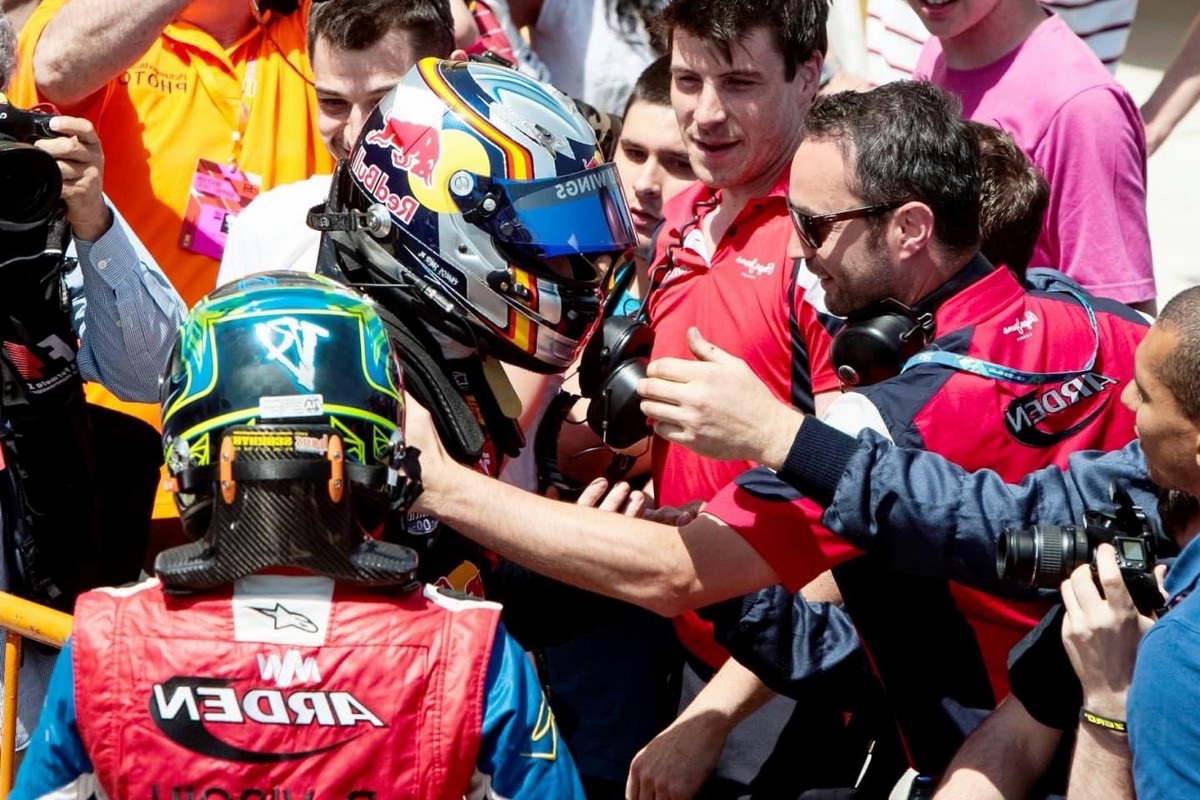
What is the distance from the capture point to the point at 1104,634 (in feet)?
8.79

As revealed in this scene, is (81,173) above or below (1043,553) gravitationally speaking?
above

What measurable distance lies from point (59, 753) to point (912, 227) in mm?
2031

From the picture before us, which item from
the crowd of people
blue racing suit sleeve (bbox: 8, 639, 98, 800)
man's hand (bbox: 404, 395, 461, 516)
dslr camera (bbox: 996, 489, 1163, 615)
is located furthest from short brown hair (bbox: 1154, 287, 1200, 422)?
blue racing suit sleeve (bbox: 8, 639, 98, 800)

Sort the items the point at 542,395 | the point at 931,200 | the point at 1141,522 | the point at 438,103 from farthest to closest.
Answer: the point at 542,395 → the point at 931,200 → the point at 438,103 → the point at 1141,522

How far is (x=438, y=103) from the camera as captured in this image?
3.10 metres

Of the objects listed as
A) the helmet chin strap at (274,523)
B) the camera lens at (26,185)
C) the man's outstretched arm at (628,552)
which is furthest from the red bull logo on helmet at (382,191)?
the helmet chin strap at (274,523)

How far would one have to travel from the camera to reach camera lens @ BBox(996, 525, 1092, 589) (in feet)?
9.08

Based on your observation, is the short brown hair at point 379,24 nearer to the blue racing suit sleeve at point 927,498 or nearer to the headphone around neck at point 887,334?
the headphone around neck at point 887,334

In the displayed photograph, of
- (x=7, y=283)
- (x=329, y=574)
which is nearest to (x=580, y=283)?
(x=329, y=574)

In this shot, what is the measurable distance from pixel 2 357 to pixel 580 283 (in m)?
1.35

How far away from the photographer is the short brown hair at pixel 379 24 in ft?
13.8

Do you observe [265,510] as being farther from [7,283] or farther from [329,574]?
[7,283]

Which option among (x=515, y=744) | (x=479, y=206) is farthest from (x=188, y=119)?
(x=515, y=744)

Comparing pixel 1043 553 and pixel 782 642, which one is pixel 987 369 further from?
pixel 782 642
